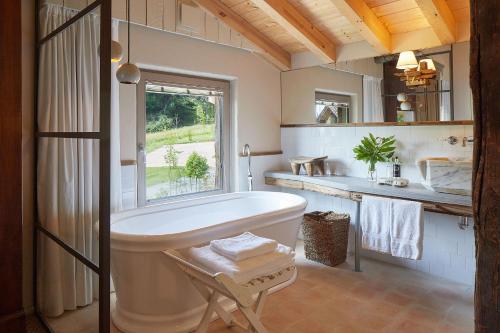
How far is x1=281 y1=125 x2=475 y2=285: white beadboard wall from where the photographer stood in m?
3.00

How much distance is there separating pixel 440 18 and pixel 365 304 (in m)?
2.27

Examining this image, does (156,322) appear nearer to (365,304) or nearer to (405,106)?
(365,304)

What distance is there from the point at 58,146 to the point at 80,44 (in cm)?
69

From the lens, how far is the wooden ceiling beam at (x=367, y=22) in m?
2.94

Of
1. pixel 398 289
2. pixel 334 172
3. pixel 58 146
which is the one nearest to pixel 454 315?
pixel 398 289

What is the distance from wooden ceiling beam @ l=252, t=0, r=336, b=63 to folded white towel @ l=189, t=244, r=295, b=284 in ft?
7.15

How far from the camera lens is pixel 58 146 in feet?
7.70

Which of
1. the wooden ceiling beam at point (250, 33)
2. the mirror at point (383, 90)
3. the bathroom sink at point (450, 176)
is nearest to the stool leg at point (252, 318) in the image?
the bathroom sink at point (450, 176)

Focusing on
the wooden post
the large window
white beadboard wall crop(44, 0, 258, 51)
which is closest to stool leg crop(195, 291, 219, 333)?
the wooden post

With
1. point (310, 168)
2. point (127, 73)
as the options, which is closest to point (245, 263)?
point (127, 73)

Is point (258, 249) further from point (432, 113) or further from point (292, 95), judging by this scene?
point (292, 95)

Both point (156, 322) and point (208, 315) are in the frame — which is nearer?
point (208, 315)

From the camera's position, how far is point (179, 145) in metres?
3.64

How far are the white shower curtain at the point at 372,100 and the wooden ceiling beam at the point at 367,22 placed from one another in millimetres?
298
